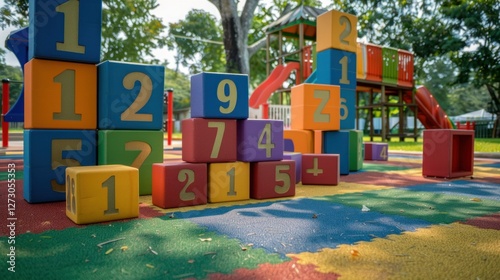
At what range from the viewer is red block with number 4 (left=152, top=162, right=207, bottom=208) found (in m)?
3.15

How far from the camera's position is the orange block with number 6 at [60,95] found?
130 inches

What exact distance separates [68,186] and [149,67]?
1.60 m

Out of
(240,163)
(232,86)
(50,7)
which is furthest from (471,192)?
(50,7)

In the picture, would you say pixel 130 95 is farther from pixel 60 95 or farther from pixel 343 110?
pixel 343 110

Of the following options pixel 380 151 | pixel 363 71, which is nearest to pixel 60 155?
pixel 380 151

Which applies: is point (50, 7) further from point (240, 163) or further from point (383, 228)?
point (383, 228)

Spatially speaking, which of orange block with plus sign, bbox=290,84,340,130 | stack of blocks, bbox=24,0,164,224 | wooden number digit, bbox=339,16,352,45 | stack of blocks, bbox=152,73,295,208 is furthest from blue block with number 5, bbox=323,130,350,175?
stack of blocks, bbox=24,0,164,224

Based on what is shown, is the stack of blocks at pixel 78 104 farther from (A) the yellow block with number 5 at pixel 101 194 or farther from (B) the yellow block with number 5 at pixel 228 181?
(B) the yellow block with number 5 at pixel 228 181

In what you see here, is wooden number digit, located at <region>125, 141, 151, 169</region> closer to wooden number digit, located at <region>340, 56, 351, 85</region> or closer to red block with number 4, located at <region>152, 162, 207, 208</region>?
red block with number 4, located at <region>152, 162, 207, 208</region>

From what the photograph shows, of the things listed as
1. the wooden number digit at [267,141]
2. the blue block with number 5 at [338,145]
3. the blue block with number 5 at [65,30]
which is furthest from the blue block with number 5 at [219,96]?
the blue block with number 5 at [338,145]

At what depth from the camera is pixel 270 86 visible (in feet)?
43.5

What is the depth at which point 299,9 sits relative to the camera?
1451 cm

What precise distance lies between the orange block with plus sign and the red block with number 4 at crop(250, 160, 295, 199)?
77.7 inches

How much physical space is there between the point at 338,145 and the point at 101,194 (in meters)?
4.05
